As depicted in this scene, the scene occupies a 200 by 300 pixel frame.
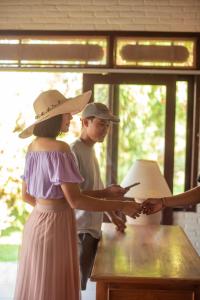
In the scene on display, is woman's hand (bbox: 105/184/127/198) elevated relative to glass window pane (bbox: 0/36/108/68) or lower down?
lower down

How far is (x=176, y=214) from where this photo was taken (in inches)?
155

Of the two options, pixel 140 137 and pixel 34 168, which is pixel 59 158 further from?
pixel 140 137

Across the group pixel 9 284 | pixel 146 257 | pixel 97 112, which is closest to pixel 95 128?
pixel 97 112

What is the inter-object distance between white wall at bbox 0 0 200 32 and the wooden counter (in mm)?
2163

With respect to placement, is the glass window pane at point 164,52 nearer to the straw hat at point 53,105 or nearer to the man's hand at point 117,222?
the man's hand at point 117,222

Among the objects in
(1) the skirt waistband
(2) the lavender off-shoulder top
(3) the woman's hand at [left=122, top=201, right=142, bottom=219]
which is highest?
(2) the lavender off-shoulder top

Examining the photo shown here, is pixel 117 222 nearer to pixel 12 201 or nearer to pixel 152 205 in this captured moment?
pixel 152 205

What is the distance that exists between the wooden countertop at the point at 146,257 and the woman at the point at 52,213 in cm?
18

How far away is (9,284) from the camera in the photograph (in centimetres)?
365

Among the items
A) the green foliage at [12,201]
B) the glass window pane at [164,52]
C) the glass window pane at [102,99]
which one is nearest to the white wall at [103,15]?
the glass window pane at [164,52]

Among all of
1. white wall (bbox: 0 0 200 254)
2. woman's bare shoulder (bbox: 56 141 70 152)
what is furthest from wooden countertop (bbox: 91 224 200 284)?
white wall (bbox: 0 0 200 254)

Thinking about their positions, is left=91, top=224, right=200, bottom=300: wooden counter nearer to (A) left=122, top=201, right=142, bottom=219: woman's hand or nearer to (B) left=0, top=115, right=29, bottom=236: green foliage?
(A) left=122, top=201, right=142, bottom=219: woman's hand

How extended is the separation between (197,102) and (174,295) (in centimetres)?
235

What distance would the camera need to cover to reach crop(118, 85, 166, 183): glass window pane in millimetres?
3941
